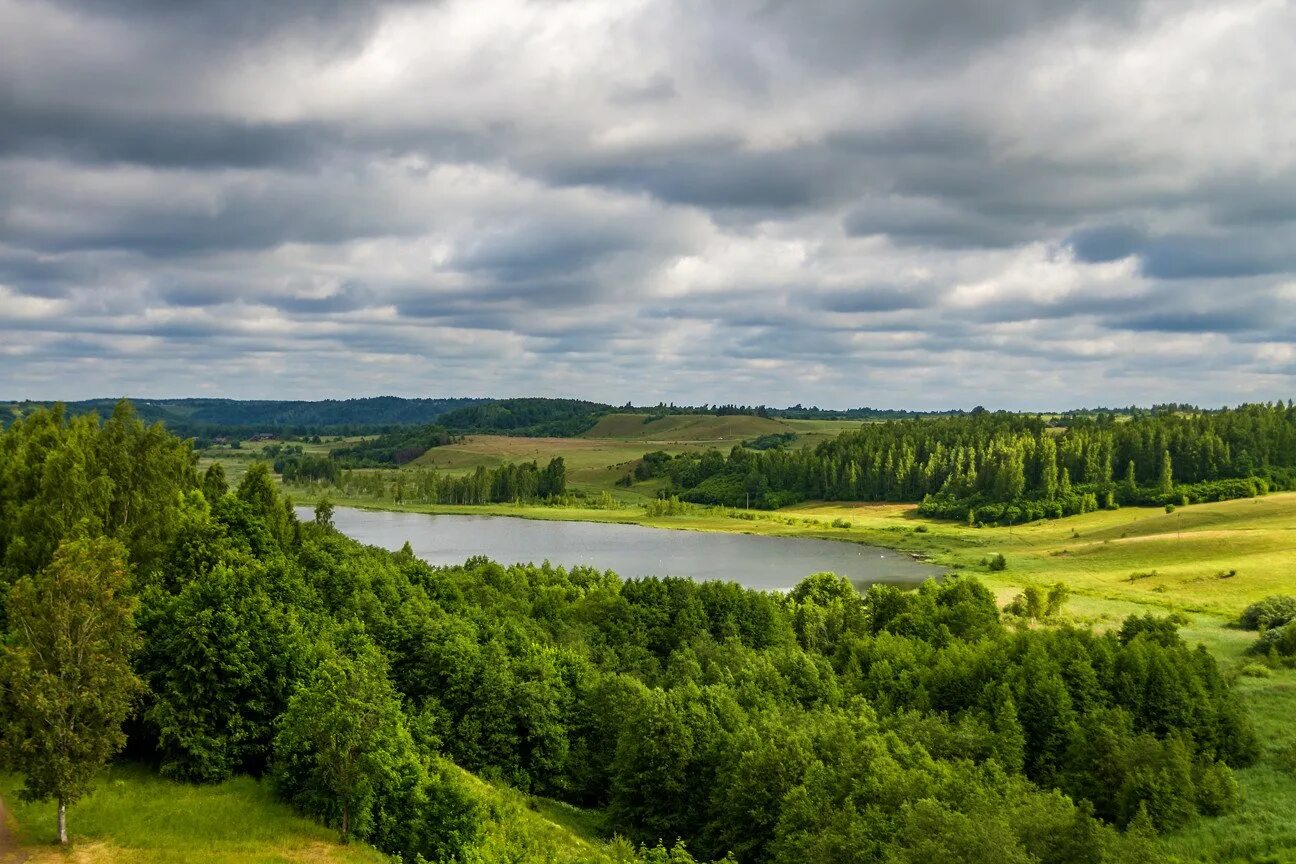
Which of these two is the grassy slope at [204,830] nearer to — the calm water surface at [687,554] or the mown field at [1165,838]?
the mown field at [1165,838]

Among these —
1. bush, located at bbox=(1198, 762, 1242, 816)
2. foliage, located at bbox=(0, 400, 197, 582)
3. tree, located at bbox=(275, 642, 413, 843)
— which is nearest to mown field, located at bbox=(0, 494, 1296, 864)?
bush, located at bbox=(1198, 762, 1242, 816)

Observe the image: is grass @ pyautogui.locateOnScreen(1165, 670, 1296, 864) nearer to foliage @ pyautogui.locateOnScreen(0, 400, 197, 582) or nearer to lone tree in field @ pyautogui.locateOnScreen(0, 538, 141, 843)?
lone tree in field @ pyautogui.locateOnScreen(0, 538, 141, 843)

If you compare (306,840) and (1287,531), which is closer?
(306,840)

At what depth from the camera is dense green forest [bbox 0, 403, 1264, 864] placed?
120 feet

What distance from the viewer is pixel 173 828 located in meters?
34.5

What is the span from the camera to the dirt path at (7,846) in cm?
3076

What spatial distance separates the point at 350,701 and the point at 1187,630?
79.0m

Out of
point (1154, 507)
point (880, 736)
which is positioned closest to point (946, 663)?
point (880, 736)

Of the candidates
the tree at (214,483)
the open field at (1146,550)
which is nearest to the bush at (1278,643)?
the open field at (1146,550)

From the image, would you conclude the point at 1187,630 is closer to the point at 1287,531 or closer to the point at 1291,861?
the point at 1291,861

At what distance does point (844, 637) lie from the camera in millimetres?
79188

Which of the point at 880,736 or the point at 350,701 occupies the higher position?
the point at 350,701

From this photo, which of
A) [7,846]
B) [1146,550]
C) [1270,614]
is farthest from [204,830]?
[1146,550]

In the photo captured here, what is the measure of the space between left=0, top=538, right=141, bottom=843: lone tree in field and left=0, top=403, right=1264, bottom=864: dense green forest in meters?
0.09
